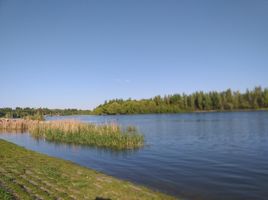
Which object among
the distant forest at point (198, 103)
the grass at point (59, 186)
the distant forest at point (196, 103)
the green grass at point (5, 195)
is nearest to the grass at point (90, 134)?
the grass at point (59, 186)

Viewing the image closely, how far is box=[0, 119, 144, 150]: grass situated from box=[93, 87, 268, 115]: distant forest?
301 feet

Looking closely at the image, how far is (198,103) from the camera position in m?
120

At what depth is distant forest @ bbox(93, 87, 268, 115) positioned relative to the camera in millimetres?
114294

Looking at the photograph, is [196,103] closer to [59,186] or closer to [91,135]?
[91,135]

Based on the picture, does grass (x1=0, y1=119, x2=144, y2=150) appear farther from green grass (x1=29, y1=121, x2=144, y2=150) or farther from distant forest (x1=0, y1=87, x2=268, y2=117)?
distant forest (x1=0, y1=87, x2=268, y2=117)

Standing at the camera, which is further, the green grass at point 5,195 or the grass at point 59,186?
the grass at point 59,186

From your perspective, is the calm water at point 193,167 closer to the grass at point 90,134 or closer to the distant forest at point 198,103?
the grass at point 90,134

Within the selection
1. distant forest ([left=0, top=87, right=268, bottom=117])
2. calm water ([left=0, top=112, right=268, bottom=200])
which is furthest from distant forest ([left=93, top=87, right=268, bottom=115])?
calm water ([left=0, top=112, right=268, bottom=200])

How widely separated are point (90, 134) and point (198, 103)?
326ft

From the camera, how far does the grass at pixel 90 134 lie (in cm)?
2238

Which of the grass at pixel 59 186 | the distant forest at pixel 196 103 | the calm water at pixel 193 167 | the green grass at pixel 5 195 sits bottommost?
the calm water at pixel 193 167

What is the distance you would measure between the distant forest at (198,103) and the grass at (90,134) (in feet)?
301

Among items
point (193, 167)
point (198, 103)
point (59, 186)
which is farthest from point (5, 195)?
point (198, 103)

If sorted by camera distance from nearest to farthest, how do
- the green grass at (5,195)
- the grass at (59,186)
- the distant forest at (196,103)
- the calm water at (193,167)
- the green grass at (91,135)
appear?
1. the green grass at (5,195)
2. the grass at (59,186)
3. the calm water at (193,167)
4. the green grass at (91,135)
5. the distant forest at (196,103)
